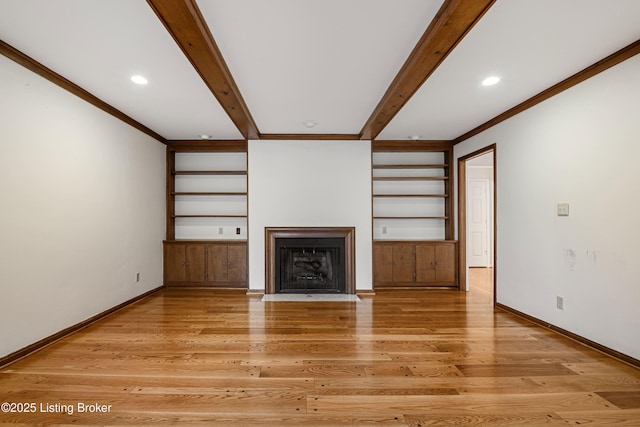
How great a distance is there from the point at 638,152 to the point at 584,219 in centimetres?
69

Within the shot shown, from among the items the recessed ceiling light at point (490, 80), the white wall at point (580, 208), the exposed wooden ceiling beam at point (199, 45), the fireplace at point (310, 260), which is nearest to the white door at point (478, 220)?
the white wall at point (580, 208)

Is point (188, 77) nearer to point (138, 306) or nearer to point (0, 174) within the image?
point (0, 174)

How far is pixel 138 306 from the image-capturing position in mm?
4016

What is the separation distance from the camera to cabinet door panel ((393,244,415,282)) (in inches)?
199

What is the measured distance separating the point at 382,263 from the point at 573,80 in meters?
3.29

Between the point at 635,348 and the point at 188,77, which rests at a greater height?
the point at 188,77

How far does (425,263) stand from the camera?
5.06 metres

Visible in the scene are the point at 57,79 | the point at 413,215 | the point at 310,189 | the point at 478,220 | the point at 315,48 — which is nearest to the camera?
the point at 315,48

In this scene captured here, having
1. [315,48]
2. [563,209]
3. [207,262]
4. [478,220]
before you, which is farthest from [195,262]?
[478,220]

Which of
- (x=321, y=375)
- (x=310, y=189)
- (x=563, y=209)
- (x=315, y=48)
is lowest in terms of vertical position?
(x=321, y=375)

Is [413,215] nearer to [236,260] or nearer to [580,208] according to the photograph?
[580,208]

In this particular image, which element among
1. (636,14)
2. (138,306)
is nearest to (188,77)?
(138,306)

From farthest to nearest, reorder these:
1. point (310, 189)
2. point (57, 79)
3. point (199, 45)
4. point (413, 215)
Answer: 1. point (413, 215)
2. point (310, 189)
3. point (57, 79)
4. point (199, 45)

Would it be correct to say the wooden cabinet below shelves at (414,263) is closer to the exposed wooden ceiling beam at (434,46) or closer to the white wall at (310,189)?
the white wall at (310,189)
